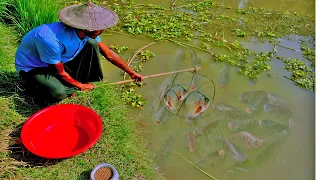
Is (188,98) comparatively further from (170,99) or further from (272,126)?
(272,126)

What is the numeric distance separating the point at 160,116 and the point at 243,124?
0.99 meters

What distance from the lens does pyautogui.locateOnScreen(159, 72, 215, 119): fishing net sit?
11.4 feet

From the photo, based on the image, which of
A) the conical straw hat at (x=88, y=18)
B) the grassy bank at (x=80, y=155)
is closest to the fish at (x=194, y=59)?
the grassy bank at (x=80, y=155)

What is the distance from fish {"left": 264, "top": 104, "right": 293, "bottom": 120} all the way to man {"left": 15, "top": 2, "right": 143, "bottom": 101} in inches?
67.0

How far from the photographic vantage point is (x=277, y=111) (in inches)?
145

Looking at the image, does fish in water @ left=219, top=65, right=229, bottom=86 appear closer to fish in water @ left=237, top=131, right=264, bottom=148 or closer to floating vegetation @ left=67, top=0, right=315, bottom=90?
floating vegetation @ left=67, top=0, right=315, bottom=90

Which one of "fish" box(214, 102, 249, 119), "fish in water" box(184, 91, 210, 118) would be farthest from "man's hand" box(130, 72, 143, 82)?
"fish" box(214, 102, 249, 119)

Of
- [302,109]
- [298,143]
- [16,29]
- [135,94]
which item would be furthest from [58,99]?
[302,109]

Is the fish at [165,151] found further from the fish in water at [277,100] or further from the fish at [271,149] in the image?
the fish in water at [277,100]

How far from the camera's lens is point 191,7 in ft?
19.0

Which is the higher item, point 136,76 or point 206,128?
point 136,76

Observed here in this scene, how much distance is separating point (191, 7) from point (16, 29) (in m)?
3.21

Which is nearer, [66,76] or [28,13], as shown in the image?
[66,76]

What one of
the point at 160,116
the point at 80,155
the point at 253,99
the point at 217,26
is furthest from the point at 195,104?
the point at 217,26
